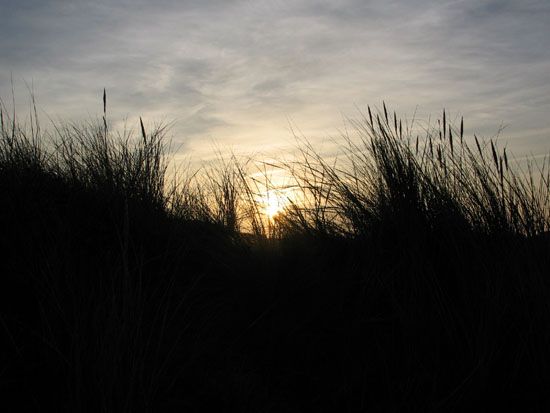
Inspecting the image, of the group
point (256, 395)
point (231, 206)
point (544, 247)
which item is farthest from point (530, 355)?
point (231, 206)

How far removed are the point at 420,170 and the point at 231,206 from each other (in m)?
1.70

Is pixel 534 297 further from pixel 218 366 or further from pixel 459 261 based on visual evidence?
pixel 218 366

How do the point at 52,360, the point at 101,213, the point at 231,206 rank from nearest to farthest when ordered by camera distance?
the point at 52,360
the point at 101,213
the point at 231,206

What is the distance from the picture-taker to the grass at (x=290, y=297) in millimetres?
1368

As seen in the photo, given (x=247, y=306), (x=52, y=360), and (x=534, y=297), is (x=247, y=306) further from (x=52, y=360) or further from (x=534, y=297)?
(x=534, y=297)

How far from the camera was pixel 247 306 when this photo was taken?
2.03 metres

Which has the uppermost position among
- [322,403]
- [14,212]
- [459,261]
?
[14,212]

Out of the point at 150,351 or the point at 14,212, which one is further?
the point at 14,212

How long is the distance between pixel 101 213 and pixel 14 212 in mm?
412

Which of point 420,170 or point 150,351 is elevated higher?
point 420,170

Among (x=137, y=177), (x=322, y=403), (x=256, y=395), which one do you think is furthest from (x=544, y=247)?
(x=137, y=177)


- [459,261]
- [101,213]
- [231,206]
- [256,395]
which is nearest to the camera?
[256,395]

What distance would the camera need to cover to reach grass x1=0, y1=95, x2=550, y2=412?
4.49 feet

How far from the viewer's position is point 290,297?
2.02 metres
